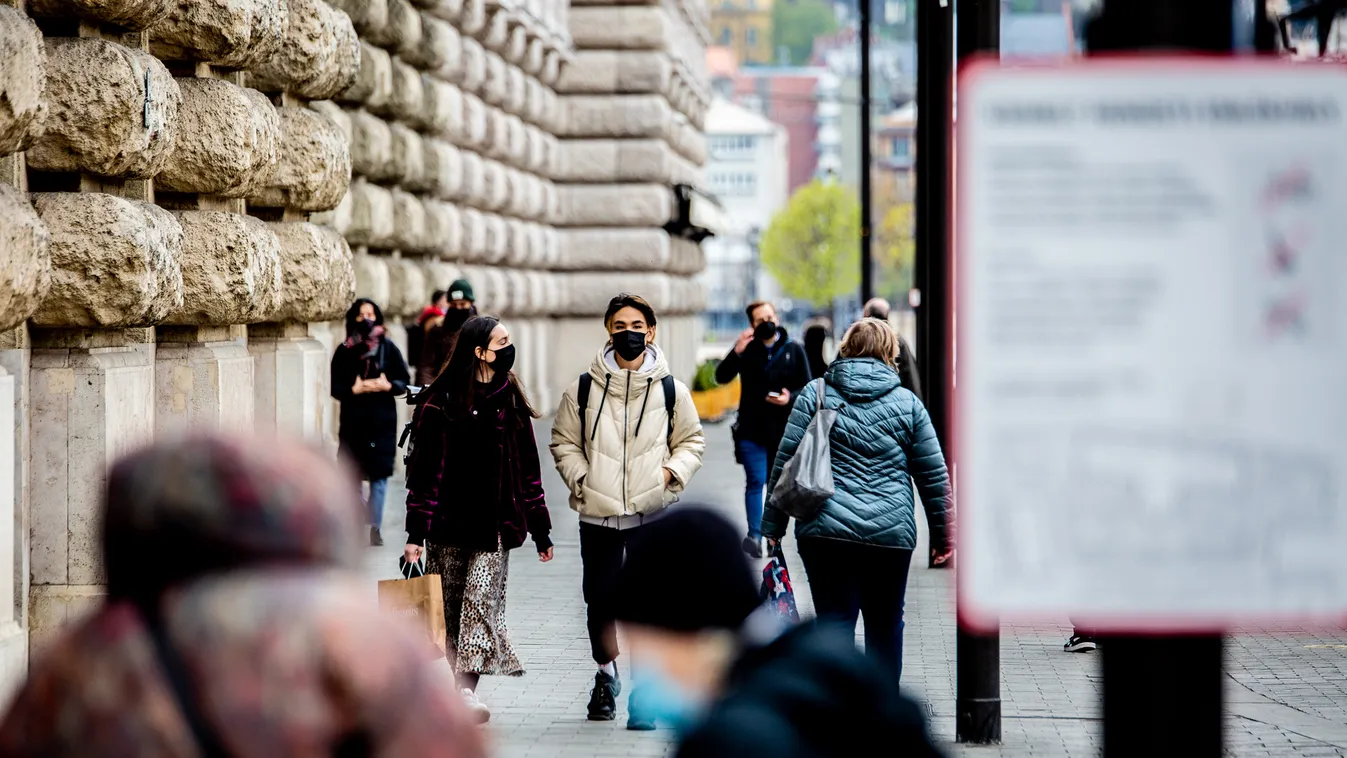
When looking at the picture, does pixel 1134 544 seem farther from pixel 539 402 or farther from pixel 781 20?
pixel 781 20

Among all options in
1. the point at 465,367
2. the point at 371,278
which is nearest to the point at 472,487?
the point at 465,367

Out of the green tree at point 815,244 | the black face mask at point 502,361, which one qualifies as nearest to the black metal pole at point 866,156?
the black face mask at point 502,361

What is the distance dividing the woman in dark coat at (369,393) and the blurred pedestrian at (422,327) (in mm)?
714

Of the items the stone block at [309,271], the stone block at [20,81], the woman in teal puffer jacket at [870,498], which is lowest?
the woman in teal puffer jacket at [870,498]

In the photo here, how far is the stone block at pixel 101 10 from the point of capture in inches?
301

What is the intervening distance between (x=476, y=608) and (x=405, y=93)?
961 cm

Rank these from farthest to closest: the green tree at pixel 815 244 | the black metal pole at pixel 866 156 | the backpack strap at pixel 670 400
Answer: the green tree at pixel 815 244
the black metal pole at pixel 866 156
the backpack strap at pixel 670 400

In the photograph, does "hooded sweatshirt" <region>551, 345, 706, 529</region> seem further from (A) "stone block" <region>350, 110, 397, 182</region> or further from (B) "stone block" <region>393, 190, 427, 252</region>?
(B) "stone block" <region>393, 190, 427, 252</region>

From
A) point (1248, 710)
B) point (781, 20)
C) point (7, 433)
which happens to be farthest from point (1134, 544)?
point (781, 20)

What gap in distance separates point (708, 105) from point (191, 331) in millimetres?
30757

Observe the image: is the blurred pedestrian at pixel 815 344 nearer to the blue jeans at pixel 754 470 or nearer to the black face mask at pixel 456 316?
the blue jeans at pixel 754 470

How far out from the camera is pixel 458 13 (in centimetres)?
2016

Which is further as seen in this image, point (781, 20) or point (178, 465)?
point (781, 20)

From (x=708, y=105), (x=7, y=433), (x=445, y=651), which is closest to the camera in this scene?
(x=7, y=433)
